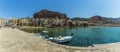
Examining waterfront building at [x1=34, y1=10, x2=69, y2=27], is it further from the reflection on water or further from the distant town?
the reflection on water

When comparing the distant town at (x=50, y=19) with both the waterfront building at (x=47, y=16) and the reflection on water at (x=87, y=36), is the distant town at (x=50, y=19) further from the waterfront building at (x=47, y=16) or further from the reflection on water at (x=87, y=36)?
the reflection on water at (x=87, y=36)

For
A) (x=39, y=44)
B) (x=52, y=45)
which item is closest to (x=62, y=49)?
(x=52, y=45)

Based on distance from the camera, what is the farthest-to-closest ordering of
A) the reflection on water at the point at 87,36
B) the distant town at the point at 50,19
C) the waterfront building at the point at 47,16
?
the reflection on water at the point at 87,36, the distant town at the point at 50,19, the waterfront building at the point at 47,16

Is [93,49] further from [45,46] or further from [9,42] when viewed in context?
[9,42]

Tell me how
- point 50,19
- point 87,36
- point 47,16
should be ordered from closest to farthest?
point 47,16
point 50,19
point 87,36

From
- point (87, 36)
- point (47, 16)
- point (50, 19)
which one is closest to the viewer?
point (47, 16)

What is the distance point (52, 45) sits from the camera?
4.86 metres

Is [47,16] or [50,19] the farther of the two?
[50,19]

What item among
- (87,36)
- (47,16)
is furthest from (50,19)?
(87,36)

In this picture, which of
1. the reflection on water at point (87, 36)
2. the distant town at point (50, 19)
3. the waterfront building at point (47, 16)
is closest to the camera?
the waterfront building at point (47, 16)

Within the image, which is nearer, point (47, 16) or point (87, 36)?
point (47, 16)

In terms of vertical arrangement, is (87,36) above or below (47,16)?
below

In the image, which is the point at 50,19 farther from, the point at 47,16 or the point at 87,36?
the point at 87,36

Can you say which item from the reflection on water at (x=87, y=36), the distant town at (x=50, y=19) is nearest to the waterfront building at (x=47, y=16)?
the distant town at (x=50, y=19)
